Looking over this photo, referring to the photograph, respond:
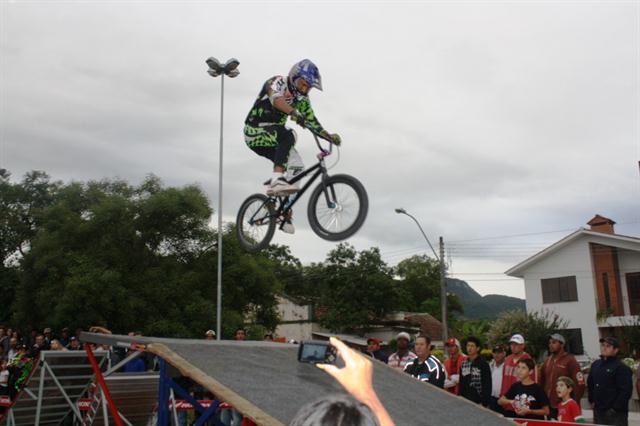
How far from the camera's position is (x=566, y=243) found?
36156mm

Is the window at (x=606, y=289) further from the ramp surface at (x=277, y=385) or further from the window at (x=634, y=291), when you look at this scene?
the ramp surface at (x=277, y=385)

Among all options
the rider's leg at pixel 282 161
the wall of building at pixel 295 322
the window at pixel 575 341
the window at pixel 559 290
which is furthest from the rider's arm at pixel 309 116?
the wall of building at pixel 295 322

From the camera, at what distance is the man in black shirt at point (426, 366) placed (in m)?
7.36

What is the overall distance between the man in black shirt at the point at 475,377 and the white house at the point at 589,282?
2728cm

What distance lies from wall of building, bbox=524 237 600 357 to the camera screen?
105ft

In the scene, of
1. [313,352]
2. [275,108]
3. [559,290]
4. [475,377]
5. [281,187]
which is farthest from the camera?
[559,290]

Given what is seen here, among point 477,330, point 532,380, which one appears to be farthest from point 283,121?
point 477,330

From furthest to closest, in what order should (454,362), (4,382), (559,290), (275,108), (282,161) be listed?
(559,290) < (4,382) < (454,362) < (275,108) < (282,161)

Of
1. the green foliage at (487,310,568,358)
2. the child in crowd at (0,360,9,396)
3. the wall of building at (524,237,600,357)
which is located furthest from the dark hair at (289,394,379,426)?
the wall of building at (524,237,600,357)

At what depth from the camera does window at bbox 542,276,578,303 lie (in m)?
35.3

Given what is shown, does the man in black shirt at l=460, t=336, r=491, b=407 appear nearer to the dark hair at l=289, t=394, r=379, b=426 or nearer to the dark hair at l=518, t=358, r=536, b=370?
the dark hair at l=518, t=358, r=536, b=370

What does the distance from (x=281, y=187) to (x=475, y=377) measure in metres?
3.69

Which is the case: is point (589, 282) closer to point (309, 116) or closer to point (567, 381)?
point (567, 381)

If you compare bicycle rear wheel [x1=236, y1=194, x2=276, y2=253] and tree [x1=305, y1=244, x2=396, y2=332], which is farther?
tree [x1=305, y1=244, x2=396, y2=332]
